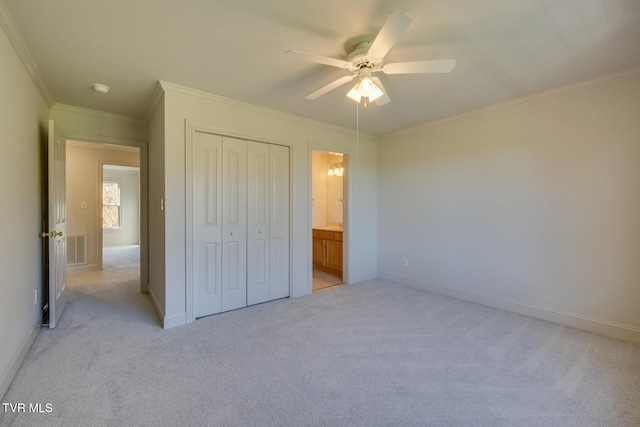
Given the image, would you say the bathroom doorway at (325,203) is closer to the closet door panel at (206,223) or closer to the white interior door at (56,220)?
the closet door panel at (206,223)

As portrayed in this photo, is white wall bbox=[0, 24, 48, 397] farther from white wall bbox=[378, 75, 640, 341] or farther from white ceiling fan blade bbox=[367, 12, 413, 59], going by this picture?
white wall bbox=[378, 75, 640, 341]

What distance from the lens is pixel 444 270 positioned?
12.6 feet

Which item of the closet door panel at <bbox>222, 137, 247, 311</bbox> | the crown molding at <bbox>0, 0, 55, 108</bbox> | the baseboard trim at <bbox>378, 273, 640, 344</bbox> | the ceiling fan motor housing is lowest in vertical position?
the baseboard trim at <bbox>378, 273, 640, 344</bbox>

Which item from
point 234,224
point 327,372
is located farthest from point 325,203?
point 327,372

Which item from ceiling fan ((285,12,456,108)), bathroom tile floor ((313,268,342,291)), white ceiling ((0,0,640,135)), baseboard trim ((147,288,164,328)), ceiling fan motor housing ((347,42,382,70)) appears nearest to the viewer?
ceiling fan ((285,12,456,108))

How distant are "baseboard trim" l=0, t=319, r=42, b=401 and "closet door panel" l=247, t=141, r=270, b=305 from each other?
1.86m

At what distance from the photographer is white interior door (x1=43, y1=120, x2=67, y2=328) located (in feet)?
8.68

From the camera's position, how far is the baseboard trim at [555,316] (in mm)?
2545

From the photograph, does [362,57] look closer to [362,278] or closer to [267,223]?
[267,223]

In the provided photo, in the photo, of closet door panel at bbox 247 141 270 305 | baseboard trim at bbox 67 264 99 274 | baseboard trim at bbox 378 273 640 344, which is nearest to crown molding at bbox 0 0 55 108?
closet door panel at bbox 247 141 270 305

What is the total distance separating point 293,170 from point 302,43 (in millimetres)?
1766

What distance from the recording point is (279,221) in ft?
11.8

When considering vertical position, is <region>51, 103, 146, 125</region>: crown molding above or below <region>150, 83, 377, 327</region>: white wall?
above

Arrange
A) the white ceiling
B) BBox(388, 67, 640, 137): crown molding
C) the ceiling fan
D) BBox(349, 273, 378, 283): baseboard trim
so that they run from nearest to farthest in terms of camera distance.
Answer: the ceiling fan < the white ceiling < BBox(388, 67, 640, 137): crown molding < BBox(349, 273, 378, 283): baseboard trim
